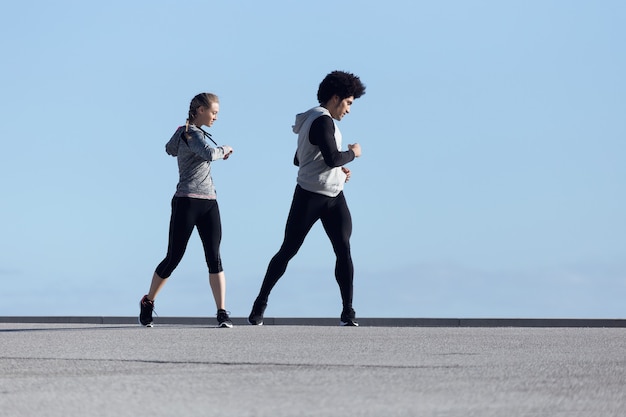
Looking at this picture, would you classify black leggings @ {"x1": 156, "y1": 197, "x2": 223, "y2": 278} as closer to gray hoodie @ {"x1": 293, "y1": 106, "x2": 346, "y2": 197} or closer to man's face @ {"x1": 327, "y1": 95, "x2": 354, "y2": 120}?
gray hoodie @ {"x1": 293, "y1": 106, "x2": 346, "y2": 197}

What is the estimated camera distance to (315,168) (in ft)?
32.9

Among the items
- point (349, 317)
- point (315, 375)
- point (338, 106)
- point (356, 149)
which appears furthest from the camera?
point (349, 317)

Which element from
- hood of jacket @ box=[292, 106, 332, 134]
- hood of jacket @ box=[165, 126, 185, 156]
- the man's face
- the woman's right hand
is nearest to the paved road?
the woman's right hand

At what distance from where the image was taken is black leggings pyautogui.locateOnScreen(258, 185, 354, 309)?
10008 mm

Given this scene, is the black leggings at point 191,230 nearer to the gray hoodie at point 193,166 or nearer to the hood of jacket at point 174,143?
the gray hoodie at point 193,166

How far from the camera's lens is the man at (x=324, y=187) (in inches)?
390

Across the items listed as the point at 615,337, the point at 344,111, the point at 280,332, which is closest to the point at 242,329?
the point at 280,332

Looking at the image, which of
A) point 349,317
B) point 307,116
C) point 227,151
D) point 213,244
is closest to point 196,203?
point 213,244

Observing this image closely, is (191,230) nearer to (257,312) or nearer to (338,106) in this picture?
(257,312)

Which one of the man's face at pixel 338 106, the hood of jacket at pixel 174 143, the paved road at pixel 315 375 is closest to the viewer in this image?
the paved road at pixel 315 375

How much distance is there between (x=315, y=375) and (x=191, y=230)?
457 cm

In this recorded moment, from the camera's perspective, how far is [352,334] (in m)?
8.95

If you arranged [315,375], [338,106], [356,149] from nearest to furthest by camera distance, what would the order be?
[315,375] < [356,149] < [338,106]

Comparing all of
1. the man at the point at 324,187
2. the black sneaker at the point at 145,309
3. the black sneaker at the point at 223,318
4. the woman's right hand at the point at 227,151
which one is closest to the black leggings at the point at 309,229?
the man at the point at 324,187
